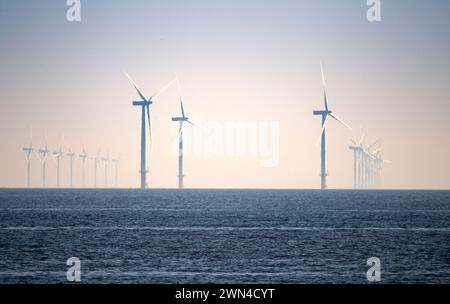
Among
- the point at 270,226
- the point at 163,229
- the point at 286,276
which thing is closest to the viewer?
the point at 286,276

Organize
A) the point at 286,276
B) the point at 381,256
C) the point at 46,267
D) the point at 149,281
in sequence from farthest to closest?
the point at 381,256 → the point at 46,267 → the point at 286,276 → the point at 149,281

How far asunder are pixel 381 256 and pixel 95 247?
27.9 metres

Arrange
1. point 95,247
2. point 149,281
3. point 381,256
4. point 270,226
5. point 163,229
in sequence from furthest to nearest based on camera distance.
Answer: point 270,226 < point 163,229 < point 95,247 < point 381,256 < point 149,281

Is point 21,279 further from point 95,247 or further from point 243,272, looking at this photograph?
point 95,247

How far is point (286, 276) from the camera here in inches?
2370
